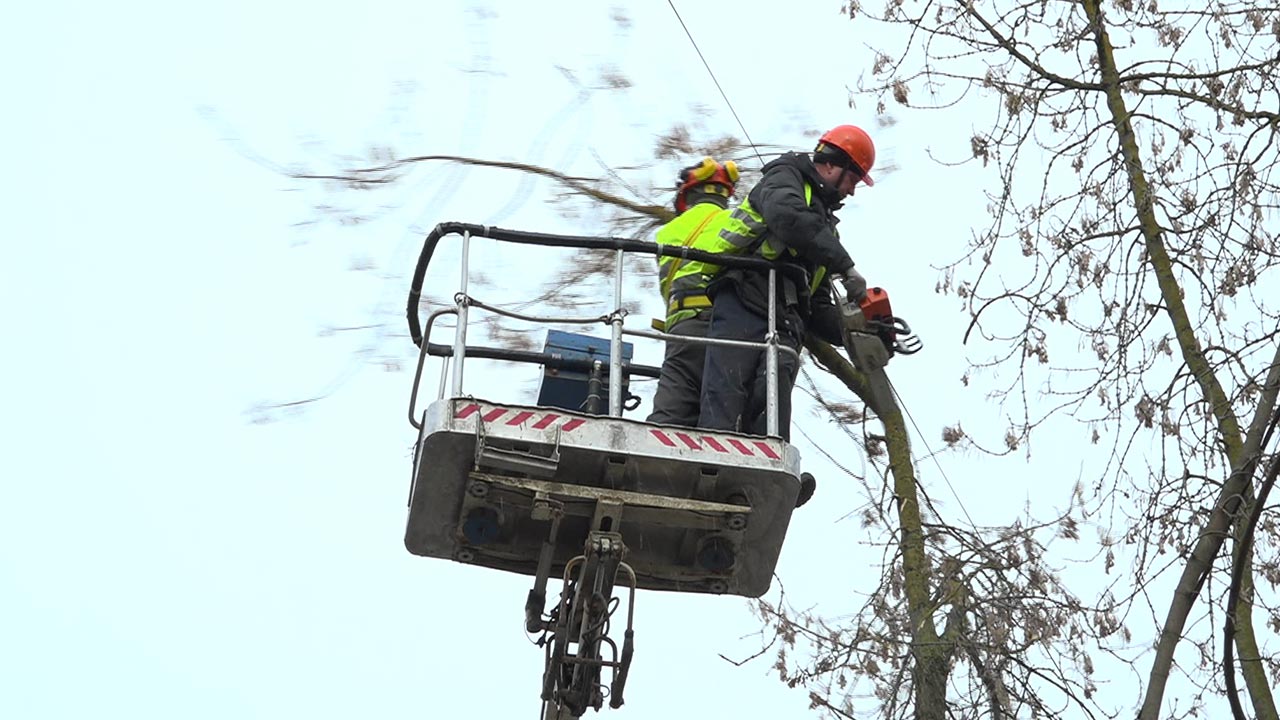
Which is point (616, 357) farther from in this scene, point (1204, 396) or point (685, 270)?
point (1204, 396)

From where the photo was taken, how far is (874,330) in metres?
11.0

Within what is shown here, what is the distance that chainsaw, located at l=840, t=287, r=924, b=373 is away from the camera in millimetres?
10867

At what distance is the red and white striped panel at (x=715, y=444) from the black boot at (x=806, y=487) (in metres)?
0.63

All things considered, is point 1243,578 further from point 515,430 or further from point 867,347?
point 515,430

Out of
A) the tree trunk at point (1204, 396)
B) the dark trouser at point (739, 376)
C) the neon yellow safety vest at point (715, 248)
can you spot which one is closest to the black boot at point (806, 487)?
the dark trouser at point (739, 376)

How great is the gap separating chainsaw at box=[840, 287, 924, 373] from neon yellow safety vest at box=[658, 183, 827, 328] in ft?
0.91

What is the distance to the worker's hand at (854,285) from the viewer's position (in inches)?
412

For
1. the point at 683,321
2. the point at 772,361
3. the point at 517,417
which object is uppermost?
the point at 683,321

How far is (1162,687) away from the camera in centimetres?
945

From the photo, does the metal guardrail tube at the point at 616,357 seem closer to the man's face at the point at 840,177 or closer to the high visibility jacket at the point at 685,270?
the high visibility jacket at the point at 685,270

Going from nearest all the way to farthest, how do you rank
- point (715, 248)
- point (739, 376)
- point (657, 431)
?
1. point (657, 431)
2. point (739, 376)
3. point (715, 248)

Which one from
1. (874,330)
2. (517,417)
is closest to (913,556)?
(874,330)

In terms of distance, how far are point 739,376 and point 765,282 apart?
A: 50 cm

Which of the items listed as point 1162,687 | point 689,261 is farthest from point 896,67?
point 1162,687
